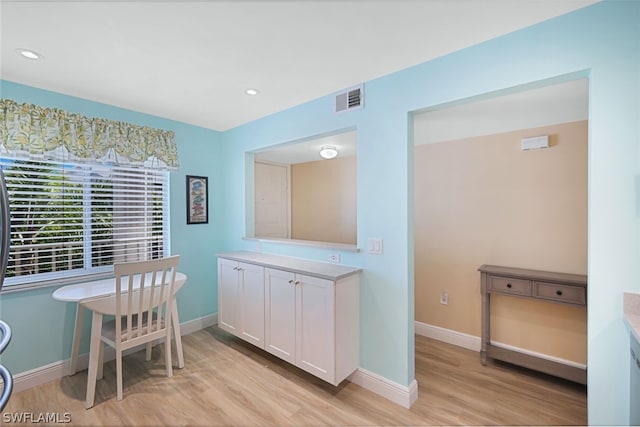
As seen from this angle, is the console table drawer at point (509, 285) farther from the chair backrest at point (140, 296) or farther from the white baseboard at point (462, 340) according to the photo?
the chair backrest at point (140, 296)

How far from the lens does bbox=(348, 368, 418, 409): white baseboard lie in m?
2.10

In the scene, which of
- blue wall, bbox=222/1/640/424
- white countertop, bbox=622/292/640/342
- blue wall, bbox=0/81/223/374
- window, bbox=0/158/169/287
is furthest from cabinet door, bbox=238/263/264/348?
white countertop, bbox=622/292/640/342

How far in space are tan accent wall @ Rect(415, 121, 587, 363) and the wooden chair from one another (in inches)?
105

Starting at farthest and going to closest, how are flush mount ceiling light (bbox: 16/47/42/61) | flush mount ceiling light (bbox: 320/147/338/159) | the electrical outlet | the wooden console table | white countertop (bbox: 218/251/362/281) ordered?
flush mount ceiling light (bbox: 320/147/338/159) → the electrical outlet → the wooden console table → white countertop (bbox: 218/251/362/281) → flush mount ceiling light (bbox: 16/47/42/61)

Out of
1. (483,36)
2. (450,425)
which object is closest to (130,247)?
(450,425)

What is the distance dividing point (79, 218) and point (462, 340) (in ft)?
12.8

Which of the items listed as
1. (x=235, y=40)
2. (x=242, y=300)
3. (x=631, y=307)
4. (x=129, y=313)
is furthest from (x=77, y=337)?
(x=631, y=307)

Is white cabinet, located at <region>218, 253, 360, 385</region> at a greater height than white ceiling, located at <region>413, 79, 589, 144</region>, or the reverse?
white ceiling, located at <region>413, 79, 589, 144</region>

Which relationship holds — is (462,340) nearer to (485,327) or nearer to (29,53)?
(485,327)

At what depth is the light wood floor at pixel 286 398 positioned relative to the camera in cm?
196

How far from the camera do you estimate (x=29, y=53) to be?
1862mm

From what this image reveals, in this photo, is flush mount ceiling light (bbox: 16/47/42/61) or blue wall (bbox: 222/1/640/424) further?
flush mount ceiling light (bbox: 16/47/42/61)

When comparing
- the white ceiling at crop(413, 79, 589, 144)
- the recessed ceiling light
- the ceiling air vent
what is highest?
the recessed ceiling light

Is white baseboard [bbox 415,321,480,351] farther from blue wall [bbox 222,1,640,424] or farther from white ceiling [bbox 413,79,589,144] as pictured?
white ceiling [bbox 413,79,589,144]
